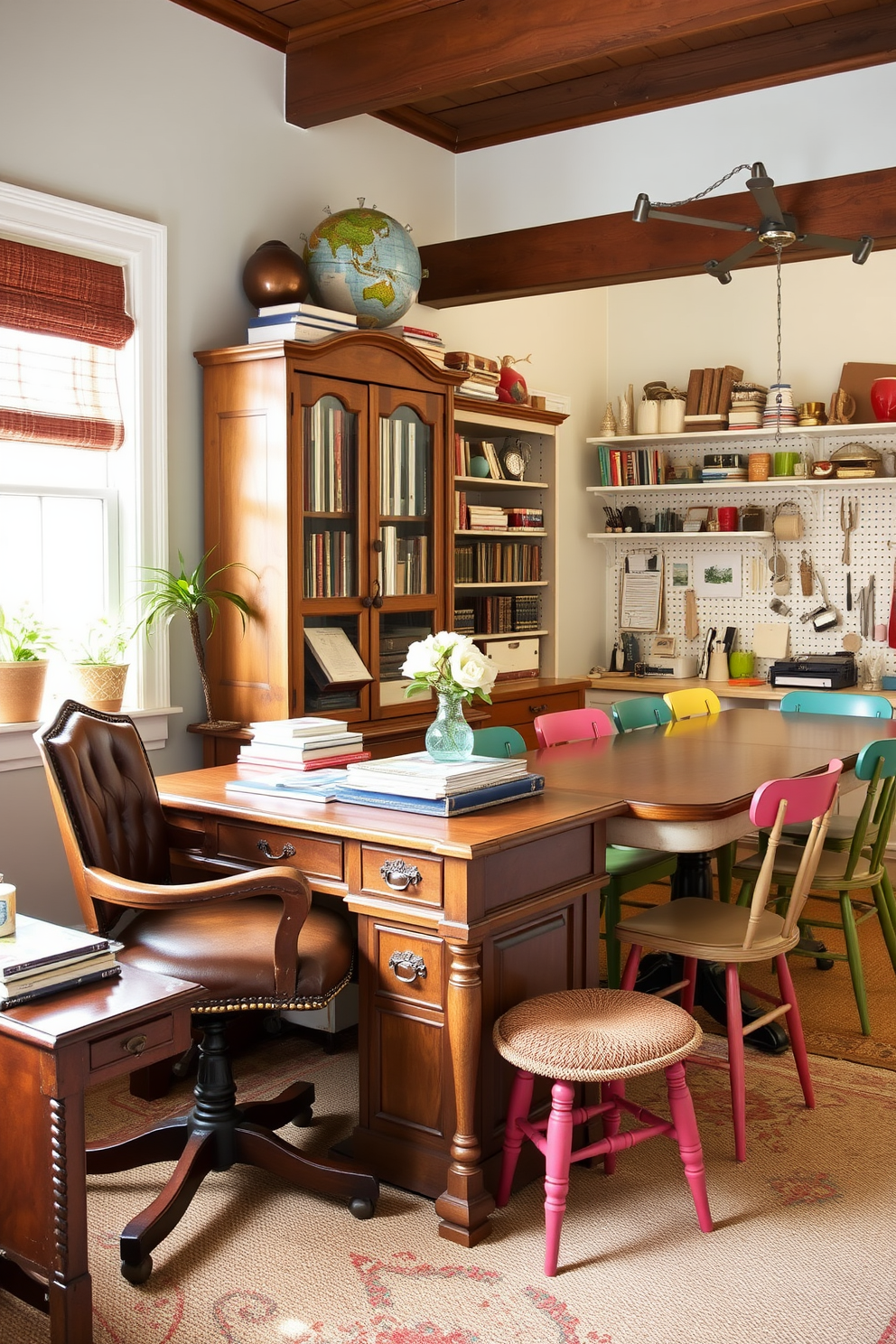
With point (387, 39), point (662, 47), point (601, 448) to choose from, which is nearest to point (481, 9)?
point (387, 39)

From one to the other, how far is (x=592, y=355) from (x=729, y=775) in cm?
398

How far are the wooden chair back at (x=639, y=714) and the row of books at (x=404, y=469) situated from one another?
3.30ft

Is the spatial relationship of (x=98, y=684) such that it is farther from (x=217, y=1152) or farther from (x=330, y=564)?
(x=217, y=1152)

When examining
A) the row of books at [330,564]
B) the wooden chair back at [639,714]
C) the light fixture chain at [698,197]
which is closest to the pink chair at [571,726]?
the wooden chair back at [639,714]

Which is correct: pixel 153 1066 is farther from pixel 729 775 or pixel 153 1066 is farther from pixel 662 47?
pixel 662 47

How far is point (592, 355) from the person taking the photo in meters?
6.66

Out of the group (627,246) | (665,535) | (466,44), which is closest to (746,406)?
(665,535)

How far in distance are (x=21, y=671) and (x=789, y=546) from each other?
4.17 metres

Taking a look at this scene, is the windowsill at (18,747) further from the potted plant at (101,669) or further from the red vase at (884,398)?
the red vase at (884,398)

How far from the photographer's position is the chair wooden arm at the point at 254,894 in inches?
96.2

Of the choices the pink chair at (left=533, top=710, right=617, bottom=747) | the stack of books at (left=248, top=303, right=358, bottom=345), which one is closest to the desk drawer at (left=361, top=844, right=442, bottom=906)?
the pink chair at (left=533, top=710, right=617, bottom=747)

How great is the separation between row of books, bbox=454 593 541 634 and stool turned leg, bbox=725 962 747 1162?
2.68 meters

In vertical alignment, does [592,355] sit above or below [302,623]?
above

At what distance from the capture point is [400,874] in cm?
249
